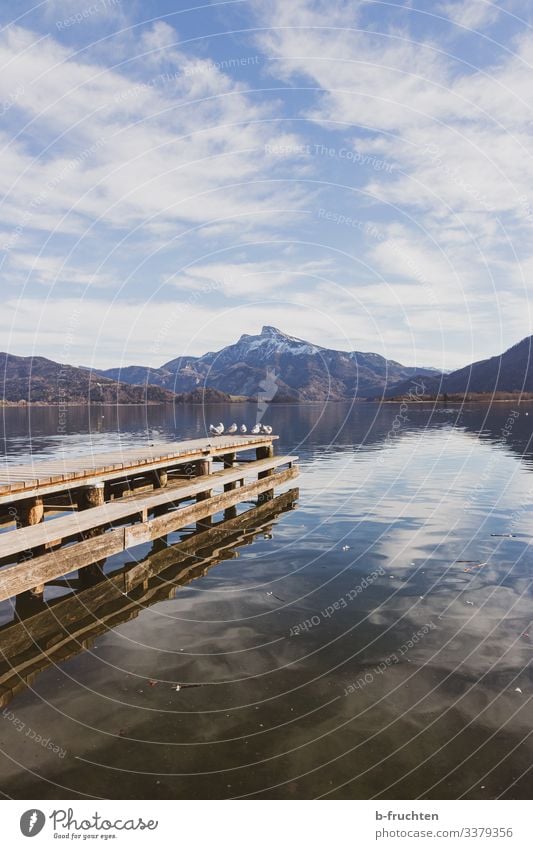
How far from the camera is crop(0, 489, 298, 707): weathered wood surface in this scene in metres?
11.5

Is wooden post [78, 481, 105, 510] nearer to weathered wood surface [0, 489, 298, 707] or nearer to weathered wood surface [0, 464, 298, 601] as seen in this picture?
weathered wood surface [0, 464, 298, 601]

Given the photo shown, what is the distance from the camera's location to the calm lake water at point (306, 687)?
25.5 ft

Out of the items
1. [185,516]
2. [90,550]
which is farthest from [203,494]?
[90,550]

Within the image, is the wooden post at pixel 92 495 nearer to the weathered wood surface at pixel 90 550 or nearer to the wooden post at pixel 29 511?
the weathered wood surface at pixel 90 550

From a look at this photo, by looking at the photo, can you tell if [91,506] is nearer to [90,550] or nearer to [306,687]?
[90,550]

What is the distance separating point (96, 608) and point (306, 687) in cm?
672

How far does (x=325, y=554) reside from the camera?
746 inches

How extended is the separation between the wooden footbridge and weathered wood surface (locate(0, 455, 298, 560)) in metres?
0.02

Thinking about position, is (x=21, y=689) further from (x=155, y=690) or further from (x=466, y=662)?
(x=466, y=662)

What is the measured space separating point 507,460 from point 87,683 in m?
40.7

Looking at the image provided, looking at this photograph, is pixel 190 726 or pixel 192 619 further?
pixel 192 619

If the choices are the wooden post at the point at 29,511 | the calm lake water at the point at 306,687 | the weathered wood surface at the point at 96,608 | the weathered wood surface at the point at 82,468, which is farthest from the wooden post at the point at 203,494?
the wooden post at the point at 29,511

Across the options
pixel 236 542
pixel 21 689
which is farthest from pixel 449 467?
pixel 21 689

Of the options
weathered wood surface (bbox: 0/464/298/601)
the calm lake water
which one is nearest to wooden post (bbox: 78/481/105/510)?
weathered wood surface (bbox: 0/464/298/601)
